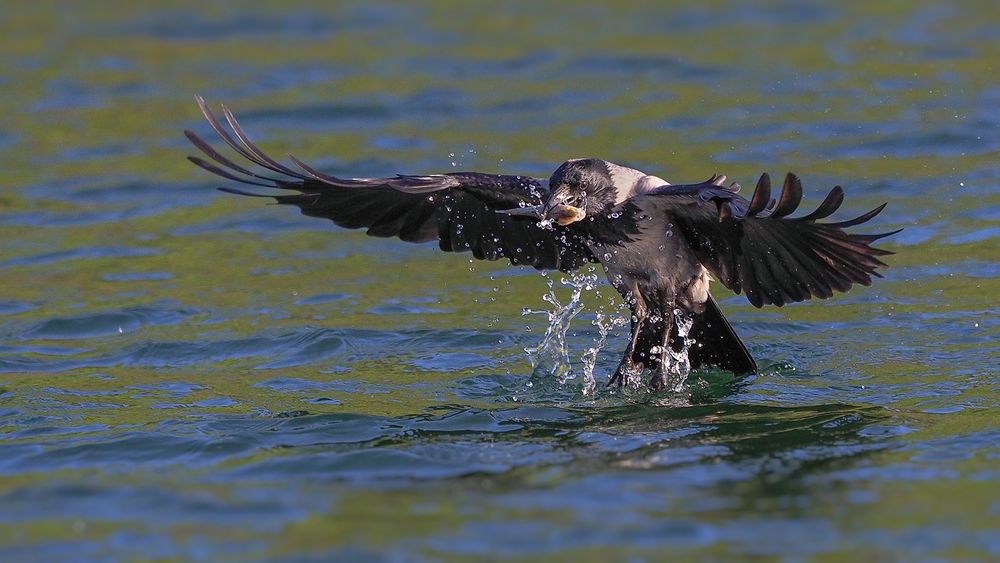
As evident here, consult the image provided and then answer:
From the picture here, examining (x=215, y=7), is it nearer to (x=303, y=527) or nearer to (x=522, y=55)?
(x=522, y=55)

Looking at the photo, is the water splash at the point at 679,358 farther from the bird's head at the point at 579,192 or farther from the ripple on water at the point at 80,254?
the ripple on water at the point at 80,254

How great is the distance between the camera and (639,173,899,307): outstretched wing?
20.2ft

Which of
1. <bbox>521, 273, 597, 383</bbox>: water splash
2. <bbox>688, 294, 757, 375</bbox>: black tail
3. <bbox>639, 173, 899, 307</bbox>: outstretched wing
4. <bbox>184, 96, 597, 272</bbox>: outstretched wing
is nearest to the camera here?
<bbox>639, 173, 899, 307</bbox>: outstretched wing

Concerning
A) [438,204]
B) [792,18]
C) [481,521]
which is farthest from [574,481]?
[792,18]

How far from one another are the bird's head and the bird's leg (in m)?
0.62

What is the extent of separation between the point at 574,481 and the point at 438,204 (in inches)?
83.6

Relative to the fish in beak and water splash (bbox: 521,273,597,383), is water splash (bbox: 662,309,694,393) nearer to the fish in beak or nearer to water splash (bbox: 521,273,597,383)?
→ water splash (bbox: 521,273,597,383)

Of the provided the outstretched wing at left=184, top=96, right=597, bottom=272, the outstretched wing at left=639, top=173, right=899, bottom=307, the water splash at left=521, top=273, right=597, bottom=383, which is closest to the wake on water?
the water splash at left=521, top=273, right=597, bottom=383

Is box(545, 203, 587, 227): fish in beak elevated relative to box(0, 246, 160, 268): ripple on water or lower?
elevated

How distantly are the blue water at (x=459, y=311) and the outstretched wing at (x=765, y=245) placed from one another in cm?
58

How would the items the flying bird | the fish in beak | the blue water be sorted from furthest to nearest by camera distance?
the fish in beak → the flying bird → the blue water

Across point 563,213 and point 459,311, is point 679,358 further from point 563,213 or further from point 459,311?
point 459,311

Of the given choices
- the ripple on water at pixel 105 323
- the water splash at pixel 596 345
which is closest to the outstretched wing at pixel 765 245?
the water splash at pixel 596 345

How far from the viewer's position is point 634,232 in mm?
6777
